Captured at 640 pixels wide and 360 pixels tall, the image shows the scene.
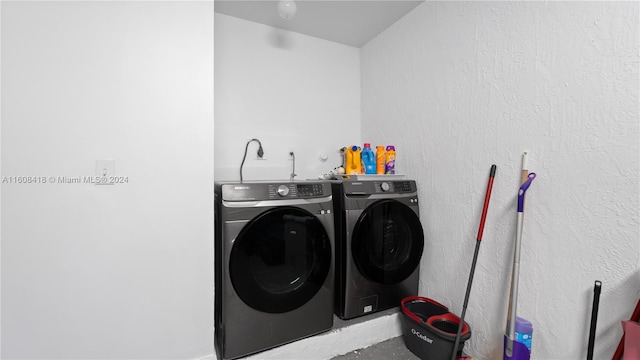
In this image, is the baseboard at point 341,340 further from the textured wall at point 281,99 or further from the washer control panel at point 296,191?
the textured wall at point 281,99

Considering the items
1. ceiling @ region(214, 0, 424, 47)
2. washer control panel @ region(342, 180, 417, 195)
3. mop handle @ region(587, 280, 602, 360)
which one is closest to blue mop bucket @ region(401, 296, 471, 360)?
mop handle @ region(587, 280, 602, 360)

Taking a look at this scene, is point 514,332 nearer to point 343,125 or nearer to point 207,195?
point 207,195

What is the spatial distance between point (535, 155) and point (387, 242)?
0.92 m

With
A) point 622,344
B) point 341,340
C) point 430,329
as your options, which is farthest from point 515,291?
point 341,340

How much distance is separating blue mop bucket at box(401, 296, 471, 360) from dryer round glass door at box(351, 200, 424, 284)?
0.20 m

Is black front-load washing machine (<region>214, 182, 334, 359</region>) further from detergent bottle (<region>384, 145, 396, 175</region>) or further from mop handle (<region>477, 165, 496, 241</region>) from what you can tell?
mop handle (<region>477, 165, 496, 241</region>)

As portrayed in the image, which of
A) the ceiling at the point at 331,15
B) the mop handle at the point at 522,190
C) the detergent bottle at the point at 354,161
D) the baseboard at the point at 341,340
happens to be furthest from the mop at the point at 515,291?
the ceiling at the point at 331,15

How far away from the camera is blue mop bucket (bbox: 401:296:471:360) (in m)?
1.32

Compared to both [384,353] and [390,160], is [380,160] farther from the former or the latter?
[384,353]

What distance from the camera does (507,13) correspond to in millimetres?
1324

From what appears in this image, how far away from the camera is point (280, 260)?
1398 mm

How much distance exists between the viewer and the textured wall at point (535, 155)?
3.17 feet

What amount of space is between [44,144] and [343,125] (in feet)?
6.59

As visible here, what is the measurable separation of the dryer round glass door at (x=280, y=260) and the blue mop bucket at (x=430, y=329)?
0.59 meters
